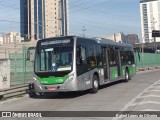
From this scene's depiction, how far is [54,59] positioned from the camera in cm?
1468

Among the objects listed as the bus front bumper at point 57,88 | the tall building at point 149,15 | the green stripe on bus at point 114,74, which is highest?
the tall building at point 149,15

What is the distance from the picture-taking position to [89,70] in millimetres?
15867

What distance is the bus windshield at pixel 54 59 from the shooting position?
1452 cm

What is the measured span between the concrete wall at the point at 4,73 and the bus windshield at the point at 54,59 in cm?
316

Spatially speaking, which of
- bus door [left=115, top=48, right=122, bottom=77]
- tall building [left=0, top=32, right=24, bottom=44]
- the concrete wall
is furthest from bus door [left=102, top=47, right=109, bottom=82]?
tall building [left=0, top=32, right=24, bottom=44]

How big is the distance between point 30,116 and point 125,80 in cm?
1369

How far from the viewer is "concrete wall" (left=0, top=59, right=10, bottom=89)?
17406 millimetres

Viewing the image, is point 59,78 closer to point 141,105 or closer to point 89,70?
point 89,70

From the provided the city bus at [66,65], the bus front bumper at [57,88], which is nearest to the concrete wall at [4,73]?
the city bus at [66,65]

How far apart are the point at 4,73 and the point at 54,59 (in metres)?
4.26

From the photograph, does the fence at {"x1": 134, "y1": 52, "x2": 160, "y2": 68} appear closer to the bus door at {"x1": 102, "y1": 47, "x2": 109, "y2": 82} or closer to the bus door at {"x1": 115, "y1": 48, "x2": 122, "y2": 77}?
the bus door at {"x1": 115, "y1": 48, "x2": 122, "y2": 77}

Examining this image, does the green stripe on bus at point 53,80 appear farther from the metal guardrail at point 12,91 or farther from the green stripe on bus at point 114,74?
the green stripe on bus at point 114,74

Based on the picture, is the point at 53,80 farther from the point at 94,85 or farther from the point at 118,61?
the point at 118,61

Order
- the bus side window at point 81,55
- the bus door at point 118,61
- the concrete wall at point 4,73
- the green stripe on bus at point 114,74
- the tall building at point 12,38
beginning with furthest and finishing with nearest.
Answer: the tall building at point 12,38, the bus door at point 118,61, the green stripe on bus at point 114,74, the concrete wall at point 4,73, the bus side window at point 81,55
